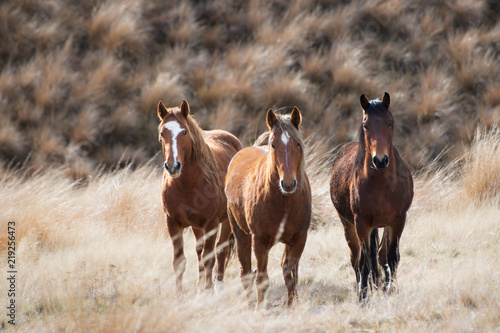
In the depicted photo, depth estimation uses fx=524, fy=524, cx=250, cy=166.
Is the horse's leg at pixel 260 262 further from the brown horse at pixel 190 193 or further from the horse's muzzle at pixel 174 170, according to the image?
the horse's muzzle at pixel 174 170

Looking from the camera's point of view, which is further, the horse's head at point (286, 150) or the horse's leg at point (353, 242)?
the horse's leg at point (353, 242)

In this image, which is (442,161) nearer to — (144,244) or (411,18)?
(411,18)

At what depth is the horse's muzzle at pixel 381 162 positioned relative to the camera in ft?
13.8

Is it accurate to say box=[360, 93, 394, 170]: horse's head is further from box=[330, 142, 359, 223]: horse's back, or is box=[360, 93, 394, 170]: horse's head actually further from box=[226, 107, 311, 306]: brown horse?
box=[226, 107, 311, 306]: brown horse

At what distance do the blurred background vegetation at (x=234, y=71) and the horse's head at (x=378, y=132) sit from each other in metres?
5.73

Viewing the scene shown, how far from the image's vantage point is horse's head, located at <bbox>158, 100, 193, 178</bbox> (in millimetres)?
4730

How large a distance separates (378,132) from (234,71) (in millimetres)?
7942

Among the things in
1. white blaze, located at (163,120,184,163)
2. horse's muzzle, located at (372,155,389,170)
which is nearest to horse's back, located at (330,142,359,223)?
horse's muzzle, located at (372,155,389,170)

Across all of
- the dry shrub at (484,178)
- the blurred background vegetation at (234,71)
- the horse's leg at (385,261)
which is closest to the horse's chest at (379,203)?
the horse's leg at (385,261)

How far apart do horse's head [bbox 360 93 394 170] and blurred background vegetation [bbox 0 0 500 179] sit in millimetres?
5725

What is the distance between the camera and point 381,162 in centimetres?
421

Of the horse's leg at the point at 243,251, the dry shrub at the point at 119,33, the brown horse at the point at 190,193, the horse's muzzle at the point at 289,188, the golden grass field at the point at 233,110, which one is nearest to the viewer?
the horse's muzzle at the point at 289,188

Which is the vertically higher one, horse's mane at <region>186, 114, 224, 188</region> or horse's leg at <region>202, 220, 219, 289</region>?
horse's mane at <region>186, 114, 224, 188</region>

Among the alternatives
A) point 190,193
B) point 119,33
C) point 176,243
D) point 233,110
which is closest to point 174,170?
point 190,193
